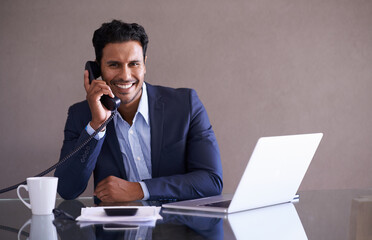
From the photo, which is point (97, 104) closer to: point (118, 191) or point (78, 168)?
point (78, 168)

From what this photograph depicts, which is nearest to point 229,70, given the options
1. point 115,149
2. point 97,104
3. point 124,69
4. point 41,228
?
point 124,69

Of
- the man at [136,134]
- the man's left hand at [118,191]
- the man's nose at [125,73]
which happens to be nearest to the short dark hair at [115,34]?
the man at [136,134]

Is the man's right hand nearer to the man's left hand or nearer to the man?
the man

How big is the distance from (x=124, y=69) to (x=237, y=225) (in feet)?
4.35

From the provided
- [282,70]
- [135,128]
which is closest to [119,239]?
[135,128]

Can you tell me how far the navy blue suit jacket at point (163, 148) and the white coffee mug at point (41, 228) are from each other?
0.63 metres

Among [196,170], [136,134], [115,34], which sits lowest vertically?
[196,170]

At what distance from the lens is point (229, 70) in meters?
3.12

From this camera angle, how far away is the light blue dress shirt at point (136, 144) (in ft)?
7.38

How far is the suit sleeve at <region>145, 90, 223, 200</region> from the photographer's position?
72.1 inches

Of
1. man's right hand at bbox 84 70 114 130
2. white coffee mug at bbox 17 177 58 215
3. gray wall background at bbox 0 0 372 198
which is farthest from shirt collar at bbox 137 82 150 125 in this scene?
Answer: white coffee mug at bbox 17 177 58 215

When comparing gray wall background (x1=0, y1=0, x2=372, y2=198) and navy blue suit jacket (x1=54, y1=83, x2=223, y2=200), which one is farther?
gray wall background (x1=0, y1=0, x2=372, y2=198)

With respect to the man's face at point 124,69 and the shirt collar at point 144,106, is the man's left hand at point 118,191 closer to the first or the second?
the shirt collar at point 144,106

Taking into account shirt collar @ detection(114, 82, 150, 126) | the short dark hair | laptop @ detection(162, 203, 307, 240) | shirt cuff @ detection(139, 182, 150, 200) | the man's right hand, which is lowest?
shirt cuff @ detection(139, 182, 150, 200)
